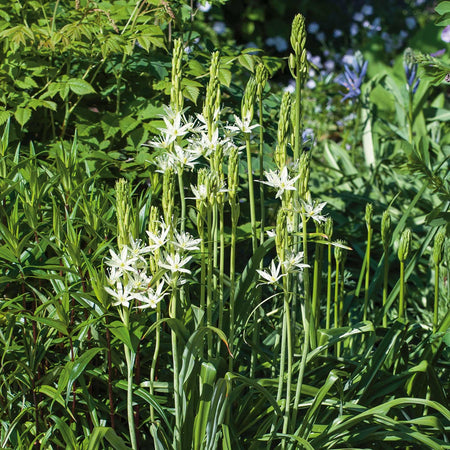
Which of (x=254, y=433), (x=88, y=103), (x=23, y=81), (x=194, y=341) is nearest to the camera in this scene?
(x=194, y=341)

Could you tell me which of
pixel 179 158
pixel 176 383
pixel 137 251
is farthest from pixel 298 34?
pixel 176 383

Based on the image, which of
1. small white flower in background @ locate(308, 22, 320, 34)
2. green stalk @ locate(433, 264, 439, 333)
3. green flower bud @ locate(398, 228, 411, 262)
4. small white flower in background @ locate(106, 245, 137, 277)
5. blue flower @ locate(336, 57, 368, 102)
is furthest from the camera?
small white flower in background @ locate(308, 22, 320, 34)

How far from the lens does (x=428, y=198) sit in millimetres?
3428

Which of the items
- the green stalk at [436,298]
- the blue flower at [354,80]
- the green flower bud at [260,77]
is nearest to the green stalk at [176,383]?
the green flower bud at [260,77]

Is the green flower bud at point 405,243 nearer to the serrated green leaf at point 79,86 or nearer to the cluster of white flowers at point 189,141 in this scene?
the cluster of white flowers at point 189,141

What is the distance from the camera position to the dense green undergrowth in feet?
5.16

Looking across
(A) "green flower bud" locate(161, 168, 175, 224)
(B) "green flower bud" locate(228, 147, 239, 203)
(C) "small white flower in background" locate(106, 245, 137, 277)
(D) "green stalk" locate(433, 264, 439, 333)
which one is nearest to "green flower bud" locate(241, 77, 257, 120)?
(B) "green flower bud" locate(228, 147, 239, 203)

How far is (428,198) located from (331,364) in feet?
5.58

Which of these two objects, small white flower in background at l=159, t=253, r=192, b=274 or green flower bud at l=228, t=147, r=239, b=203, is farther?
green flower bud at l=228, t=147, r=239, b=203

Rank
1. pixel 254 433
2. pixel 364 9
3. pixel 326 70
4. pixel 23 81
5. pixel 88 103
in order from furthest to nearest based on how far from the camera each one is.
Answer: pixel 364 9, pixel 326 70, pixel 88 103, pixel 23 81, pixel 254 433

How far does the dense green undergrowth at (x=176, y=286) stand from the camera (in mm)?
1572

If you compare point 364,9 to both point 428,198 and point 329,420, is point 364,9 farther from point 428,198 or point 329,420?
point 329,420

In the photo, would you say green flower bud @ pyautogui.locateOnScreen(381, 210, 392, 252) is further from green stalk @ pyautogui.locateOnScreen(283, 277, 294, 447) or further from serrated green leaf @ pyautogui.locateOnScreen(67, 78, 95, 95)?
serrated green leaf @ pyautogui.locateOnScreen(67, 78, 95, 95)

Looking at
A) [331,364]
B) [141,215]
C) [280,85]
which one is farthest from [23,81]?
[280,85]
